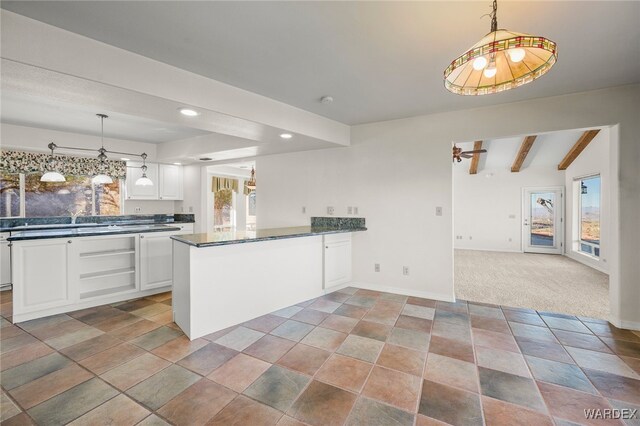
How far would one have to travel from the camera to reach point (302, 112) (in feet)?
11.9

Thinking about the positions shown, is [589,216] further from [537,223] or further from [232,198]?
[232,198]

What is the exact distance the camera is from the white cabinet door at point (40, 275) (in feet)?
9.95

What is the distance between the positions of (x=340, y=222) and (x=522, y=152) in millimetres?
5865

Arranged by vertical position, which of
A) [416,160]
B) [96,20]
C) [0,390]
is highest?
[96,20]

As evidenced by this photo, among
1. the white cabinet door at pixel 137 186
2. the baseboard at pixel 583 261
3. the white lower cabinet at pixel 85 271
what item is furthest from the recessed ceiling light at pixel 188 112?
the baseboard at pixel 583 261

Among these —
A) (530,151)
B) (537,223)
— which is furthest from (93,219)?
(537,223)

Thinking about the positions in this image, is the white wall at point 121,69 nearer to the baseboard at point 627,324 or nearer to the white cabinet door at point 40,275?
the white cabinet door at point 40,275

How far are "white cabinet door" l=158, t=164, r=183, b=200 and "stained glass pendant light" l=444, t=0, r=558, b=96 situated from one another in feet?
19.4

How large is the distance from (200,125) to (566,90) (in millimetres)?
4064

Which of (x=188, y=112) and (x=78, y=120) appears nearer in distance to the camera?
(x=188, y=112)

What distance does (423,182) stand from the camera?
3.91 meters

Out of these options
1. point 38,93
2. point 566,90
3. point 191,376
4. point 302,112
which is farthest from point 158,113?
point 566,90

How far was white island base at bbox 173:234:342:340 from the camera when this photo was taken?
9.00 feet

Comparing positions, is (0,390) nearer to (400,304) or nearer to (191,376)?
(191,376)
